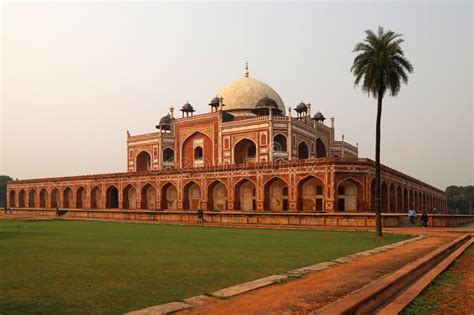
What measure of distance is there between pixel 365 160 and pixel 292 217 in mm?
10385

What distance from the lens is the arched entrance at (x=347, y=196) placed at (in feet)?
113

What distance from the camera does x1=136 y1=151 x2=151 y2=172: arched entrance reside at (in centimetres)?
5722

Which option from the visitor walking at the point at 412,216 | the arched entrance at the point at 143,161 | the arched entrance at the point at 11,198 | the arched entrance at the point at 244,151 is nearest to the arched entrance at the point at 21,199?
the arched entrance at the point at 11,198

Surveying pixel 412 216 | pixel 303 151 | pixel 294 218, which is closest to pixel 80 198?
pixel 303 151

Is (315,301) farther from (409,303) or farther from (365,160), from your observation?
(365,160)

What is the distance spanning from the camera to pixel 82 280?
6906mm

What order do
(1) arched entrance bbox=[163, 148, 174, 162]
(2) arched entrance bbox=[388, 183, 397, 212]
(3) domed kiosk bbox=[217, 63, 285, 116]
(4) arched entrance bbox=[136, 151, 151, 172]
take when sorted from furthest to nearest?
(4) arched entrance bbox=[136, 151, 151, 172]
(1) arched entrance bbox=[163, 148, 174, 162]
(3) domed kiosk bbox=[217, 63, 285, 116]
(2) arched entrance bbox=[388, 183, 397, 212]

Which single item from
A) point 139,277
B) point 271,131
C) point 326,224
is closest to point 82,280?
point 139,277

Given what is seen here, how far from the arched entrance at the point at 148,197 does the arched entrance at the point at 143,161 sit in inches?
419

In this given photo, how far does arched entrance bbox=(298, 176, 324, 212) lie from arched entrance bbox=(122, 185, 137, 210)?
796 inches

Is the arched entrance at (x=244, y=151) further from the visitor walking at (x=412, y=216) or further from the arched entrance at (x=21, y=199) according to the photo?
the arched entrance at (x=21, y=199)

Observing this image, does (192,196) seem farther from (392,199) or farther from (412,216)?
(412,216)

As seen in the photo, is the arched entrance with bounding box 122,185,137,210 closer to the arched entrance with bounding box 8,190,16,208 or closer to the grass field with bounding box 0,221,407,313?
the arched entrance with bounding box 8,190,16,208

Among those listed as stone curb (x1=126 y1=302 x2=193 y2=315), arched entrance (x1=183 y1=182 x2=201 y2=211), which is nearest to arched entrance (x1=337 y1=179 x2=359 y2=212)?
arched entrance (x1=183 y1=182 x2=201 y2=211)
